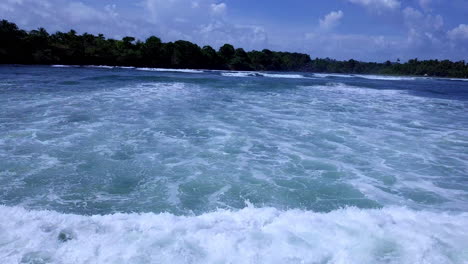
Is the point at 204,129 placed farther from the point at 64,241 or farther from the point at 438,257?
the point at 438,257

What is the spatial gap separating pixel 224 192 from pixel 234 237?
1293 mm

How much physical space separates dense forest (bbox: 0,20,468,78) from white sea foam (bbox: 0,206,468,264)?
45730 mm

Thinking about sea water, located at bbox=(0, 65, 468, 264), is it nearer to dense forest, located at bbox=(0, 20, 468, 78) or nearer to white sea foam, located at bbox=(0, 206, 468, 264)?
white sea foam, located at bbox=(0, 206, 468, 264)

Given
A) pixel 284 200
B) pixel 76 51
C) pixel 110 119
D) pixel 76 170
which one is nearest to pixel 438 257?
pixel 284 200

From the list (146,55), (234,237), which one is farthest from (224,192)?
(146,55)

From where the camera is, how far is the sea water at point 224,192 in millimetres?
3389

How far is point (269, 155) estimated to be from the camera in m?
6.78

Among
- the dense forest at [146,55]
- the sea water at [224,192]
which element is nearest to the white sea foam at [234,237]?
the sea water at [224,192]

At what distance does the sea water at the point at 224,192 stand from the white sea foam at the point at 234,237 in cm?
2

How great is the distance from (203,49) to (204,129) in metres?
64.3

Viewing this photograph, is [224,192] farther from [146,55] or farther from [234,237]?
[146,55]

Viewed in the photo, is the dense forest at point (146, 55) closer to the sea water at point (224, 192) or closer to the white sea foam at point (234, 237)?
the sea water at point (224, 192)

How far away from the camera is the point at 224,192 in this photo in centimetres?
485

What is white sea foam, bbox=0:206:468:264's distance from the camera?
3221 millimetres
